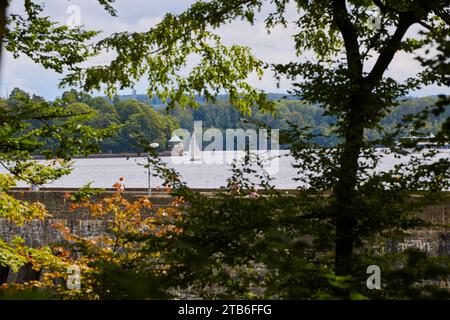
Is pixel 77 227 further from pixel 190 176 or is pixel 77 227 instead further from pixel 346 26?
pixel 190 176

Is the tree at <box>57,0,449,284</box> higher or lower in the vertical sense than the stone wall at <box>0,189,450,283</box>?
higher

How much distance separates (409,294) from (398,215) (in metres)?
1.79

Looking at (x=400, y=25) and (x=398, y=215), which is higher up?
(x=400, y=25)

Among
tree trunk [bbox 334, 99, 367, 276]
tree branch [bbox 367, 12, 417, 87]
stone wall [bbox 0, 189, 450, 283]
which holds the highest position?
tree branch [bbox 367, 12, 417, 87]

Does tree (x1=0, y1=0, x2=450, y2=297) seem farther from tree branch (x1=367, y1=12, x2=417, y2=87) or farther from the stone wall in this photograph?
the stone wall

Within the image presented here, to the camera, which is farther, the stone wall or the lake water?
the lake water

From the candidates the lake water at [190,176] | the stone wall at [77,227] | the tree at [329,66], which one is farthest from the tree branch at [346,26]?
the lake water at [190,176]

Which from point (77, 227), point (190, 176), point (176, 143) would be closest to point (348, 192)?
point (77, 227)

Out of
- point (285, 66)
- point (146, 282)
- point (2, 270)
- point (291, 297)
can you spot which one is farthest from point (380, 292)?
A: point (2, 270)

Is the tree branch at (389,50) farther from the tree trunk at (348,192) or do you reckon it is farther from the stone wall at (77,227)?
the stone wall at (77,227)

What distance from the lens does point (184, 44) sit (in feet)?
41.8

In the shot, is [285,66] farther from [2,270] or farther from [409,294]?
[2,270]

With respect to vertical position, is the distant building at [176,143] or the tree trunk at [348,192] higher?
the distant building at [176,143]

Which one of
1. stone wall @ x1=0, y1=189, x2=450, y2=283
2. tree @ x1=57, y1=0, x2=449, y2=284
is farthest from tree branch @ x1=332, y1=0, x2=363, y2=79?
stone wall @ x1=0, y1=189, x2=450, y2=283
